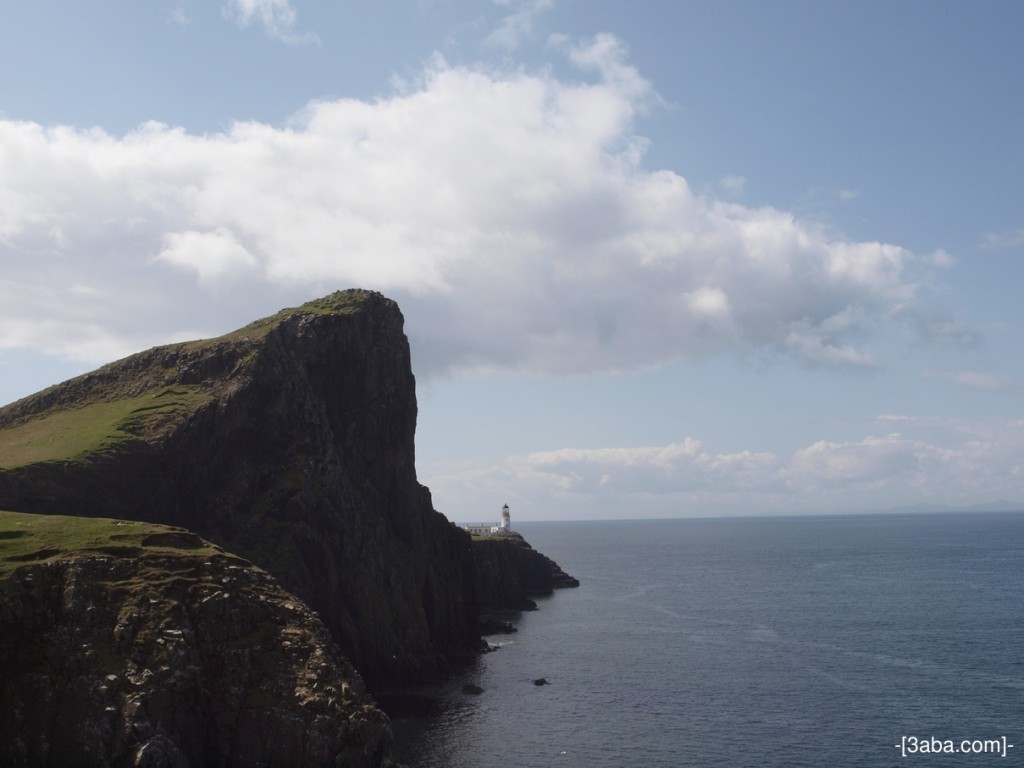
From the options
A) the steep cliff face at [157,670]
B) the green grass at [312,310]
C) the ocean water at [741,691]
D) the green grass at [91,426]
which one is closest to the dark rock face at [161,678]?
the steep cliff face at [157,670]

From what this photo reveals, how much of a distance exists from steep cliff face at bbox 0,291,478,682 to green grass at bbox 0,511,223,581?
17.3 meters

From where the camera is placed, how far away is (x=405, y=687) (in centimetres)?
9981

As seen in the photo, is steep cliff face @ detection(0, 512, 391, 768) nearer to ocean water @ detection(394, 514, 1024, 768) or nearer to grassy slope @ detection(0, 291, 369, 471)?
ocean water @ detection(394, 514, 1024, 768)

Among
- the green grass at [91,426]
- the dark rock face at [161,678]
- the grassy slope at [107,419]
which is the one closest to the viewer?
the dark rock face at [161,678]

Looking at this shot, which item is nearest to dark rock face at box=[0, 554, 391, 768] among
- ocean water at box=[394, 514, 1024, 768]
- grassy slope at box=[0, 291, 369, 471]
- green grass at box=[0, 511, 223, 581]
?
green grass at box=[0, 511, 223, 581]

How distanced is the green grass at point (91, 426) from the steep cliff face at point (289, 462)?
0.29 metres

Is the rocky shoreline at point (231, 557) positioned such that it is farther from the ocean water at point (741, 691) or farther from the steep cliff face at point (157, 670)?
the ocean water at point (741, 691)

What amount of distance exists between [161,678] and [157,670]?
684mm

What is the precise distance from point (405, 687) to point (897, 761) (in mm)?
52658

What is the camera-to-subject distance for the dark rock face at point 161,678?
58.2 metres

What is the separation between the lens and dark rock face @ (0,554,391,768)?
5819 cm

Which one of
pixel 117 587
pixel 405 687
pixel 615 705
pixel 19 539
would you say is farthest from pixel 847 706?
pixel 19 539

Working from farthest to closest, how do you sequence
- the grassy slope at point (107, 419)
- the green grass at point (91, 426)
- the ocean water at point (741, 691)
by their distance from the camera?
the grassy slope at point (107, 419)
the green grass at point (91, 426)
the ocean water at point (741, 691)

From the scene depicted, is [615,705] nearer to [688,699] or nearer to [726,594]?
[688,699]
